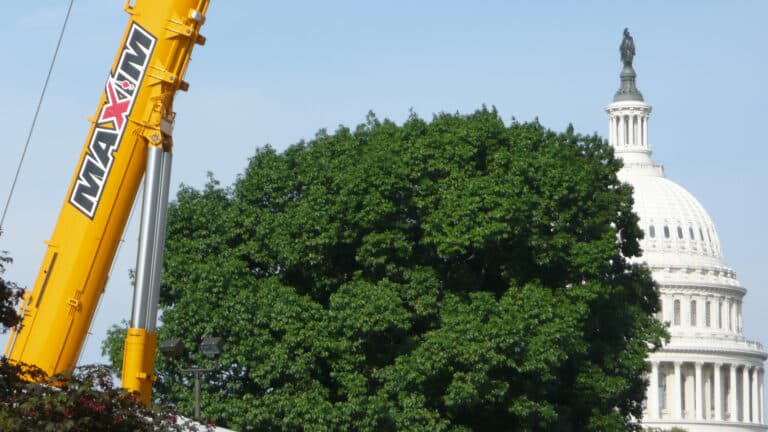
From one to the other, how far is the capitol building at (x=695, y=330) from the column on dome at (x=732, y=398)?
4.2 inches

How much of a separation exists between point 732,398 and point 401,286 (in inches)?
5434

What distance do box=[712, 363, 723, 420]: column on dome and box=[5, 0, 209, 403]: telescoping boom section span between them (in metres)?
157

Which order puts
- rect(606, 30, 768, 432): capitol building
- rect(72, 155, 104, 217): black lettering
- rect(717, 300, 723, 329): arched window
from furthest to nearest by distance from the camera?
rect(717, 300, 723, 329): arched window, rect(606, 30, 768, 432): capitol building, rect(72, 155, 104, 217): black lettering

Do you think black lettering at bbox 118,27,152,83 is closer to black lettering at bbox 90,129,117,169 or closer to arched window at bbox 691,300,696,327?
black lettering at bbox 90,129,117,169

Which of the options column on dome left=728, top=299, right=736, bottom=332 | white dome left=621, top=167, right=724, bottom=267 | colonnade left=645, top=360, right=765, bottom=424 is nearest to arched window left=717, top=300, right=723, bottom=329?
column on dome left=728, top=299, right=736, bottom=332

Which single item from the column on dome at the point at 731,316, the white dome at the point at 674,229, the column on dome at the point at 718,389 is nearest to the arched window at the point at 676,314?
the white dome at the point at 674,229

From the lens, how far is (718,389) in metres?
178

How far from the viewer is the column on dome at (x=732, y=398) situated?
578 ft

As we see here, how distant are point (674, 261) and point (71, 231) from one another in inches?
6415

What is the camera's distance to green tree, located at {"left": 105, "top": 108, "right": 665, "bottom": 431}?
44.4 meters

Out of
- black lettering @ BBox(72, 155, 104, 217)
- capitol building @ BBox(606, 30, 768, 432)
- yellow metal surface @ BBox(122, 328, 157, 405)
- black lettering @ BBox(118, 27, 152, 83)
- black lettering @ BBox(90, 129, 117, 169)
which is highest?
capitol building @ BBox(606, 30, 768, 432)

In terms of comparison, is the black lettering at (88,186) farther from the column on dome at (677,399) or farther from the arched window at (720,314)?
the arched window at (720,314)

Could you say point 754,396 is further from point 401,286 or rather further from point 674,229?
point 401,286

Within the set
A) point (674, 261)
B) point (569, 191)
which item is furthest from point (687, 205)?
point (569, 191)
